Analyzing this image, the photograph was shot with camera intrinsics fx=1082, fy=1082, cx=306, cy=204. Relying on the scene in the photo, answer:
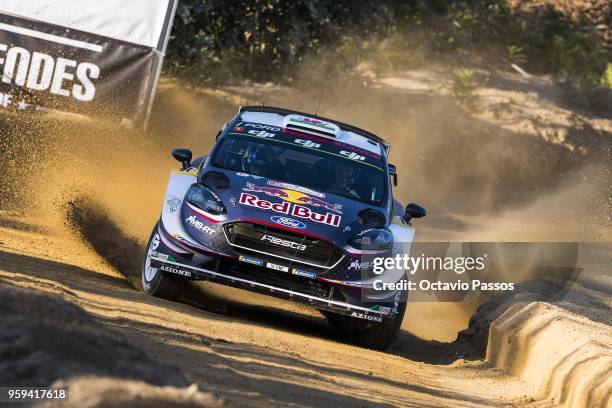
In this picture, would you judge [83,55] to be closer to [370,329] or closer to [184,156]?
[184,156]

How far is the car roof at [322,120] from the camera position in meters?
10.9

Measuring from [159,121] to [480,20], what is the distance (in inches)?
479

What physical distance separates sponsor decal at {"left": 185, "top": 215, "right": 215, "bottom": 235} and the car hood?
20cm

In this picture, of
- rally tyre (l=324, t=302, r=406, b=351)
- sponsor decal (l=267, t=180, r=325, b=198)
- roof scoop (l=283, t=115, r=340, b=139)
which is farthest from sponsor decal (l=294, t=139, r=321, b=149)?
rally tyre (l=324, t=302, r=406, b=351)

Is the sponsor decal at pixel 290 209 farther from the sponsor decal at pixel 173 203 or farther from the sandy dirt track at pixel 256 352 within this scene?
the sandy dirt track at pixel 256 352

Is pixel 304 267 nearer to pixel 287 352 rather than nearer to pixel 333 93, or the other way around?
pixel 287 352

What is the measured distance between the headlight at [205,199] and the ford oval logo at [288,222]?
457 mm

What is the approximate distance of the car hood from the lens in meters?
9.05

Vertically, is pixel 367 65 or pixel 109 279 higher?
pixel 367 65

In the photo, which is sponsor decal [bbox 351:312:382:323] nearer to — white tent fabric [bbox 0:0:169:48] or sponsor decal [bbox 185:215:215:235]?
sponsor decal [bbox 185:215:215:235]

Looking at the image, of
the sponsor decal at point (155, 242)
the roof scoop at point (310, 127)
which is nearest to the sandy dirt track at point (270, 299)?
the sponsor decal at point (155, 242)

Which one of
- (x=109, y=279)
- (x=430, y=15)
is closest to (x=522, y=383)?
(x=109, y=279)

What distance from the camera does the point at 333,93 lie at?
897 inches

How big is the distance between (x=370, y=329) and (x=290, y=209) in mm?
1387
